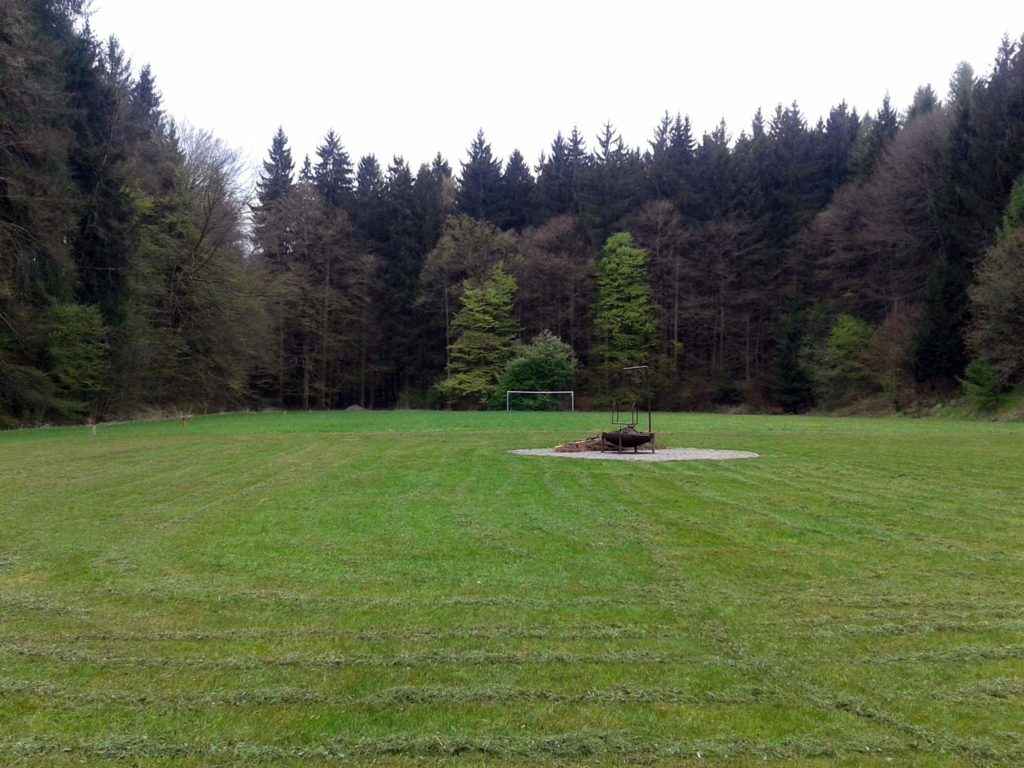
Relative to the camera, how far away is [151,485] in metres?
10.4

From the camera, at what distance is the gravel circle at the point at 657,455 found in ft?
45.5

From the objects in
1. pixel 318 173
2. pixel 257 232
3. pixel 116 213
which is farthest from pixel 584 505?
pixel 318 173

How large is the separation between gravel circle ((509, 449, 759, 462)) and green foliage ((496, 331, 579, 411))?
27.2 meters

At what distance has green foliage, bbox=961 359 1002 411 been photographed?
28.7m

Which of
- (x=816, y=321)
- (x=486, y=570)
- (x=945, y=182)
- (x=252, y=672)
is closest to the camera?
(x=252, y=672)

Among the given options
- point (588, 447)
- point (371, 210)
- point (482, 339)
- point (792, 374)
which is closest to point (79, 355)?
point (588, 447)

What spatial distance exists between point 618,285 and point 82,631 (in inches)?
1795

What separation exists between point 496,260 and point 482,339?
6.38 m

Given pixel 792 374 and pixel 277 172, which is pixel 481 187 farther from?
pixel 792 374

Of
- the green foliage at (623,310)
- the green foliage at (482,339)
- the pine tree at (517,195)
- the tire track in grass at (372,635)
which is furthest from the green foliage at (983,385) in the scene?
the pine tree at (517,195)

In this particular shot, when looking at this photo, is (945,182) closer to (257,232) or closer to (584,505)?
(584,505)

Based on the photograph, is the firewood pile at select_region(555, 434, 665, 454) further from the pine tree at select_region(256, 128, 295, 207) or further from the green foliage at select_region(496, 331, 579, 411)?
the pine tree at select_region(256, 128, 295, 207)

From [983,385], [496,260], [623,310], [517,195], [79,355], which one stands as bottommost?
[983,385]

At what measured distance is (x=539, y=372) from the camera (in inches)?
1711
